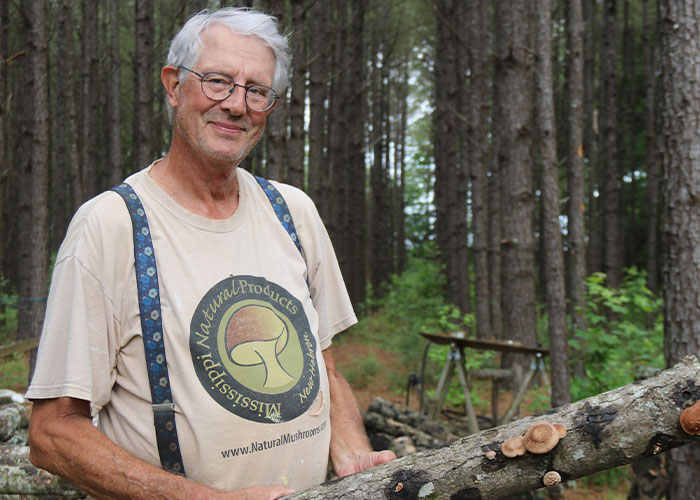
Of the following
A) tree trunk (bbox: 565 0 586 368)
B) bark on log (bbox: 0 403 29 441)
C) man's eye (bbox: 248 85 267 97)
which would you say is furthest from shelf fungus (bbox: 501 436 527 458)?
tree trunk (bbox: 565 0 586 368)

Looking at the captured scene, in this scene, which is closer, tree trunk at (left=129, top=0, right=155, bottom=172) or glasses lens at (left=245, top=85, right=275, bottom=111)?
glasses lens at (left=245, top=85, right=275, bottom=111)

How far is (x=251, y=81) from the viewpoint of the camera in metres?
1.87

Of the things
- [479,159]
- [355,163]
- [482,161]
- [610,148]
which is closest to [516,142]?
[479,159]

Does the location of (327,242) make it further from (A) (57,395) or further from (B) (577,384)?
(B) (577,384)

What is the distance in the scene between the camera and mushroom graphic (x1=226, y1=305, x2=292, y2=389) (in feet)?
5.46

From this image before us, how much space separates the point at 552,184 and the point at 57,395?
6.55 m

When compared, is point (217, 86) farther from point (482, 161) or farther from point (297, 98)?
point (482, 161)

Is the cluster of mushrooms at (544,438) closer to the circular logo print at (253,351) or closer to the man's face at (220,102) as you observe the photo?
the circular logo print at (253,351)

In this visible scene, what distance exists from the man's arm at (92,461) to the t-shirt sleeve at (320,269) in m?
0.68

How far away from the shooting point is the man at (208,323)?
1.50m

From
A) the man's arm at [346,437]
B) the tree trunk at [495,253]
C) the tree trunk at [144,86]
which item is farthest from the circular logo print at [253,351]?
the tree trunk at [495,253]

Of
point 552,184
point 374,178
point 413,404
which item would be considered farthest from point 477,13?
point 374,178

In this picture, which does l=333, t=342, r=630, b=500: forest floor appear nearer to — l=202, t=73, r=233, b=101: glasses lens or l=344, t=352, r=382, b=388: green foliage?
l=344, t=352, r=382, b=388: green foliage

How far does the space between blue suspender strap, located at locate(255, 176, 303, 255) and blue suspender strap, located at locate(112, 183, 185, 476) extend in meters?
0.47
